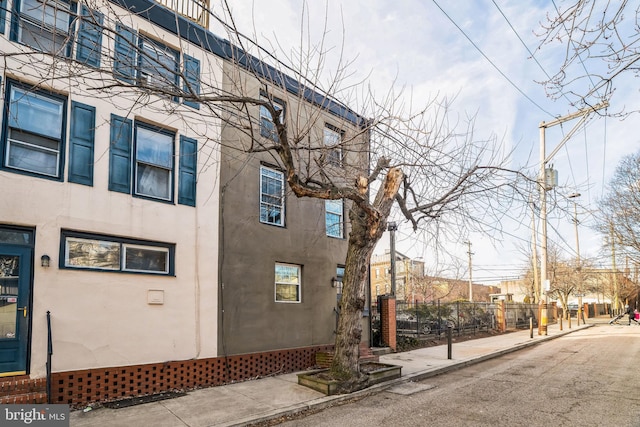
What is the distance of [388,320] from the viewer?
12773 millimetres

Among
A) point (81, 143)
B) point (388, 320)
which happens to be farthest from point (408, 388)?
point (81, 143)

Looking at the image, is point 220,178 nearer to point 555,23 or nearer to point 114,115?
point 114,115

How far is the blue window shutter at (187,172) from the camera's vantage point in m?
8.45

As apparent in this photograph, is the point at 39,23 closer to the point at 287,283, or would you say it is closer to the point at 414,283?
the point at 287,283

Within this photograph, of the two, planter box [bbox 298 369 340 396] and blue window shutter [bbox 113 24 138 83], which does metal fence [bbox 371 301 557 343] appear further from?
blue window shutter [bbox 113 24 138 83]

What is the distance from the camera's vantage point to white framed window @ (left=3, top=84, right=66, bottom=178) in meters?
6.43

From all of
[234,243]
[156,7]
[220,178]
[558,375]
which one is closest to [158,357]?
[234,243]

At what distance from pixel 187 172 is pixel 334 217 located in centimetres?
520

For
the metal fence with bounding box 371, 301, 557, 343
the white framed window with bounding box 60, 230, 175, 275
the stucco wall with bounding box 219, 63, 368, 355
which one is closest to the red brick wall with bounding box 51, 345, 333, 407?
the stucco wall with bounding box 219, 63, 368, 355

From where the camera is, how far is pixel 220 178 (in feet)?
30.1

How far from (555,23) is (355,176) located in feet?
18.7

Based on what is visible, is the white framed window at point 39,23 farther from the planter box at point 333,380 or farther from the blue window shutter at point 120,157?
the planter box at point 333,380

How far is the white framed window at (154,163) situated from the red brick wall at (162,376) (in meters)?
3.40

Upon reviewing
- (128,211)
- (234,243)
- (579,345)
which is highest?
(128,211)
